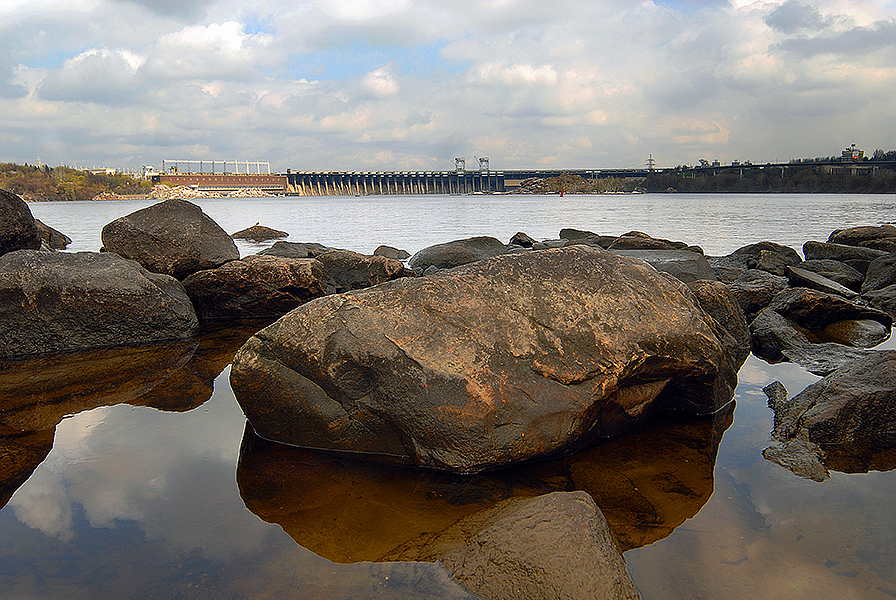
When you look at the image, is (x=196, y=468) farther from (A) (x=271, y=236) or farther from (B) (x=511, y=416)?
(A) (x=271, y=236)

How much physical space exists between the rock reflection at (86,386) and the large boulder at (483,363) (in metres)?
1.31

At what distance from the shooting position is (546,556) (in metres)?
2.37

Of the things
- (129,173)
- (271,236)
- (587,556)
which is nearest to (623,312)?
(587,556)

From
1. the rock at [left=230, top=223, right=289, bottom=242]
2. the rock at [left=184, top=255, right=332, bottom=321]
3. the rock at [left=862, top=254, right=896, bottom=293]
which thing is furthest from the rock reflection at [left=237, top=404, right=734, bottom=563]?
the rock at [left=230, top=223, right=289, bottom=242]

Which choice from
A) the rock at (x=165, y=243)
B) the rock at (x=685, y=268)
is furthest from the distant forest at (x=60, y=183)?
the rock at (x=685, y=268)

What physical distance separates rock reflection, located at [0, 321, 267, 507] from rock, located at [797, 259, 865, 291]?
32.6 feet

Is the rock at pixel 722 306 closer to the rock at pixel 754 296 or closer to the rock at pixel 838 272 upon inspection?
the rock at pixel 754 296

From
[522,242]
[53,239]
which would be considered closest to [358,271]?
[522,242]

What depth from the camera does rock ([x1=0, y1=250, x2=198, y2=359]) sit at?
19.1ft

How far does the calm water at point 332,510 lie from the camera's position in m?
2.45

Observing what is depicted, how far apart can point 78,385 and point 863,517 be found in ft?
18.7

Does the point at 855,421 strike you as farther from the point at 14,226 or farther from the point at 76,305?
the point at 14,226

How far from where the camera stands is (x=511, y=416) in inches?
134

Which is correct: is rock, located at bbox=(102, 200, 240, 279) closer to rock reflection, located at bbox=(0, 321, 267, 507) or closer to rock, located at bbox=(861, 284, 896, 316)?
rock reflection, located at bbox=(0, 321, 267, 507)
